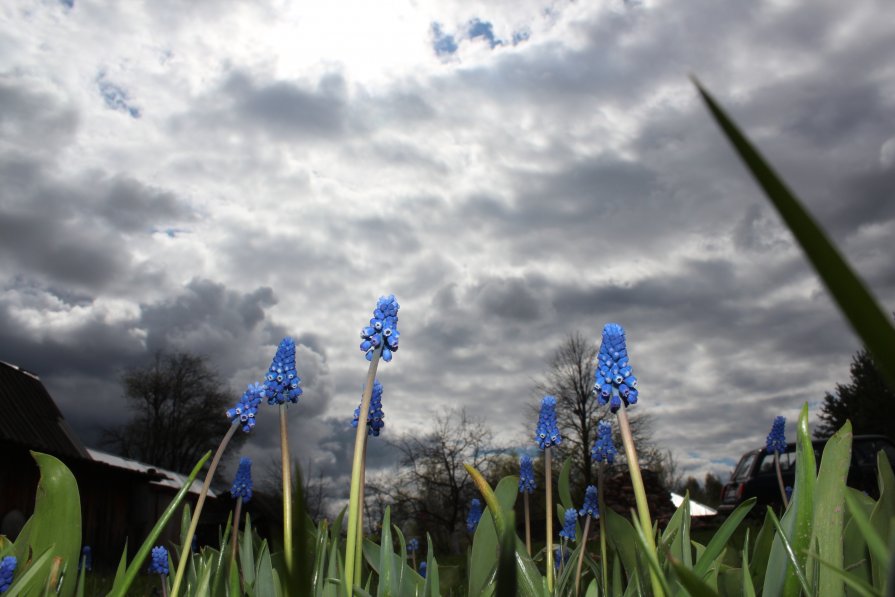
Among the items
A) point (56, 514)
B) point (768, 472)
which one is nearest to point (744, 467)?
point (768, 472)

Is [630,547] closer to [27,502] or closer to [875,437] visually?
[875,437]

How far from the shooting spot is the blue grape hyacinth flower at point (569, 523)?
120 inches

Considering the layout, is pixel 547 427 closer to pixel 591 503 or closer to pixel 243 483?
pixel 591 503

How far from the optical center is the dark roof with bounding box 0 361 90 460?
18.5 m

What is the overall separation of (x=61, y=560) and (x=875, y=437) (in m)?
16.0

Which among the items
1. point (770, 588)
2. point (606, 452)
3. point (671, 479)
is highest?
point (671, 479)

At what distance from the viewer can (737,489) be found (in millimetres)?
14820

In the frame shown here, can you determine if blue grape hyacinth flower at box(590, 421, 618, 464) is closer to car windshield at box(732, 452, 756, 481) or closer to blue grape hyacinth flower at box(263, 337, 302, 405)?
blue grape hyacinth flower at box(263, 337, 302, 405)

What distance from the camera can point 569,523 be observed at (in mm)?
3162

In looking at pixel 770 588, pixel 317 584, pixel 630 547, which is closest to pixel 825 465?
pixel 770 588

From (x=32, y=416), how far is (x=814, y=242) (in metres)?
23.8

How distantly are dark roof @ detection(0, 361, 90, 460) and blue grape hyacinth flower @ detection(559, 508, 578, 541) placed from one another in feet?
56.8

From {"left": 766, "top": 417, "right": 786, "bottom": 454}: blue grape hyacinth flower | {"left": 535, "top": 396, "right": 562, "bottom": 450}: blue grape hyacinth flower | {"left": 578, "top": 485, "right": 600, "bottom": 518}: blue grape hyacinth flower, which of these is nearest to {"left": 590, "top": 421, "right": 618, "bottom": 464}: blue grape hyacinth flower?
{"left": 535, "top": 396, "right": 562, "bottom": 450}: blue grape hyacinth flower

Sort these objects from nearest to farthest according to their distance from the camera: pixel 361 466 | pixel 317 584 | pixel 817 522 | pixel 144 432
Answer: pixel 817 522 < pixel 361 466 < pixel 317 584 < pixel 144 432
